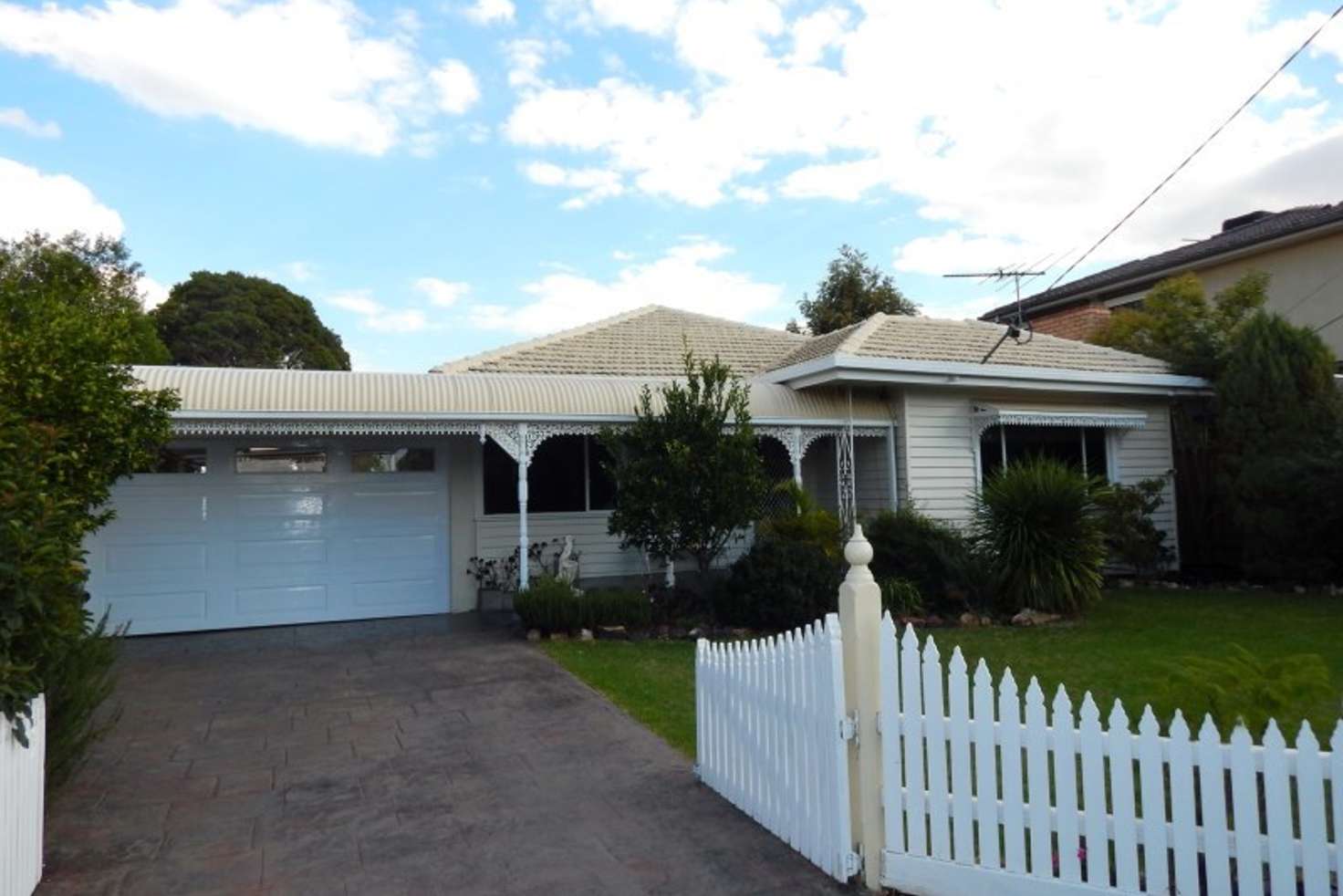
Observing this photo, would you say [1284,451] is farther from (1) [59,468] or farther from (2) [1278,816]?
(1) [59,468]

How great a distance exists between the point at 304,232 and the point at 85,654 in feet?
41.0

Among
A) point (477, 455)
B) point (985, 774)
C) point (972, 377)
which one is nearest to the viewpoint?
point (985, 774)

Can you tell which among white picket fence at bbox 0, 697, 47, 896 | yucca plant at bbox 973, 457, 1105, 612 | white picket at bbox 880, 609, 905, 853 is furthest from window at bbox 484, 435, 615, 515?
white picket at bbox 880, 609, 905, 853

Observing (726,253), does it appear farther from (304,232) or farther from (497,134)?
(304,232)

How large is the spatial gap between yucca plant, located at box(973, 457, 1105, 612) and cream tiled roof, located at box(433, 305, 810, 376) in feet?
17.7

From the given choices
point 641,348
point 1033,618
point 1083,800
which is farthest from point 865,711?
point 641,348

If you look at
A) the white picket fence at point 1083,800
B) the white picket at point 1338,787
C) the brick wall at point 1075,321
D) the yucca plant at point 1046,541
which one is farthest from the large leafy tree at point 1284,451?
the white picket at point 1338,787

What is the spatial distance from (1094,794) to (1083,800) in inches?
7.5

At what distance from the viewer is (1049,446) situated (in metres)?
14.0

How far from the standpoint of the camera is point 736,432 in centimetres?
1032

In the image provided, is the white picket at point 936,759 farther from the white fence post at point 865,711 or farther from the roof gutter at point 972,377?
the roof gutter at point 972,377

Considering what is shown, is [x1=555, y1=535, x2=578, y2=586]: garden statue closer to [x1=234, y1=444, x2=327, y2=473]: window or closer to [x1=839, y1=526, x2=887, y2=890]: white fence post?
[x1=234, y1=444, x2=327, y2=473]: window

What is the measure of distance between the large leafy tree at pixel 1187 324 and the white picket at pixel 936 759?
44.2ft

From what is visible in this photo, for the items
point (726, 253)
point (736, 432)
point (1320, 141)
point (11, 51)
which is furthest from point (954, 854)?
point (1320, 141)
